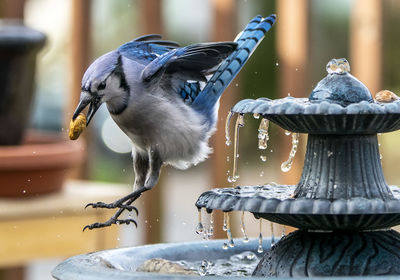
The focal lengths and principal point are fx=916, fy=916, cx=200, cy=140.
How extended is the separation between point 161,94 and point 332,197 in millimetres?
657

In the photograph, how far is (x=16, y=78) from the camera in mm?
4414

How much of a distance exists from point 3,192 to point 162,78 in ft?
6.40

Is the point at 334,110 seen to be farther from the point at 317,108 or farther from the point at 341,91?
the point at 341,91

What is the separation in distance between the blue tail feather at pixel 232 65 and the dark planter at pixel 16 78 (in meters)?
2.09

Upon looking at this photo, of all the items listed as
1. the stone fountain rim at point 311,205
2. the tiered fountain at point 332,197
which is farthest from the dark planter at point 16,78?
the stone fountain rim at point 311,205

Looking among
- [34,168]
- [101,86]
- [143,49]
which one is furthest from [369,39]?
[101,86]

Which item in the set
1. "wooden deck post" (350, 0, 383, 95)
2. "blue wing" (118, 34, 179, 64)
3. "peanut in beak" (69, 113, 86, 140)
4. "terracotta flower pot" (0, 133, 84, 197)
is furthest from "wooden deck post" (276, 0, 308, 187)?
"peanut in beak" (69, 113, 86, 140)

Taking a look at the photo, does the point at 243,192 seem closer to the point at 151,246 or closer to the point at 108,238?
the point at 151,246

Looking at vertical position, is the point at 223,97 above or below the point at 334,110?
below

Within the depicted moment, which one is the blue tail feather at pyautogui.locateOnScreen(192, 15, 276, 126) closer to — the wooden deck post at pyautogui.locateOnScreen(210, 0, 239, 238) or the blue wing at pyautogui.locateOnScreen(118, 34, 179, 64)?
the blue wing at pyautogui.locateOnScreen(118, 34, 179, 64)

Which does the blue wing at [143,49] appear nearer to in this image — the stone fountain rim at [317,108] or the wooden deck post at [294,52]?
the stone fountain rim at [317,108]

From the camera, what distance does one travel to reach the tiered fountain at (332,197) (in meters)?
1.72

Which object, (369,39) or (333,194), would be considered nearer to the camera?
(333,194)

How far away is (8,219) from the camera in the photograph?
3.88 metres
